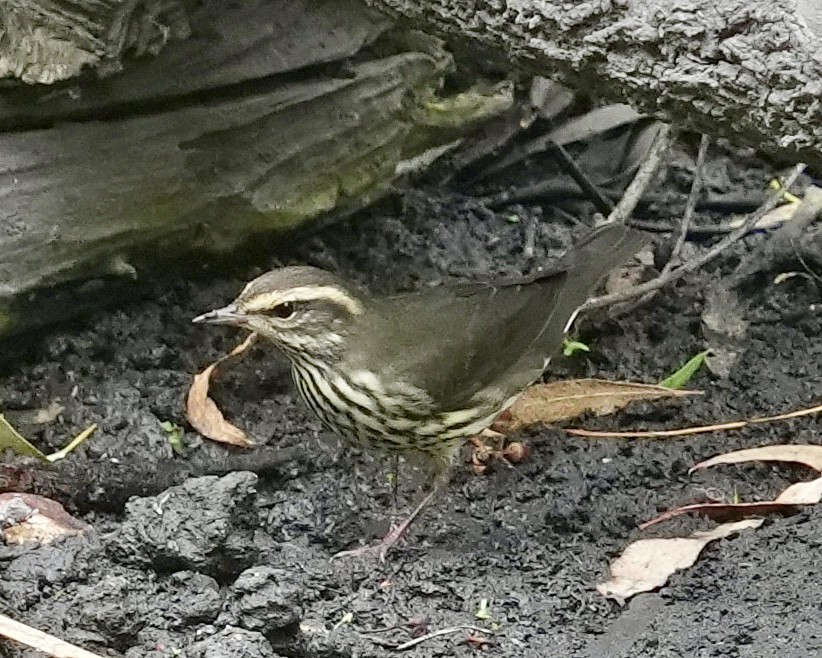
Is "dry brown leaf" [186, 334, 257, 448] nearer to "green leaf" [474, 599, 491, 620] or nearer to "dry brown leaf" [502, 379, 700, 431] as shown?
"dry brown leaf" [502, 379, 700, 431]

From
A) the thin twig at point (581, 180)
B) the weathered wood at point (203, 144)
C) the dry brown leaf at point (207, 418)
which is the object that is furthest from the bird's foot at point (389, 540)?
the thin twig at point (581, 180)

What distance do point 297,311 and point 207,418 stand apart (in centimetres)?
50

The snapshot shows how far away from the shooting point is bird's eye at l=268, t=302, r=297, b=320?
3176mm

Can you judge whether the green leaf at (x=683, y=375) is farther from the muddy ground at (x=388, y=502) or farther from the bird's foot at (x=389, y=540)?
the bird's foot at (x=389, y=540)

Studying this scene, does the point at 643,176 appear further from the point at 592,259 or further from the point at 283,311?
the point at 283,311

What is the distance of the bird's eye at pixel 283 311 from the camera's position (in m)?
3.18

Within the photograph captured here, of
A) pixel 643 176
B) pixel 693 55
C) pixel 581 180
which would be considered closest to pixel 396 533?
pixel 693 55

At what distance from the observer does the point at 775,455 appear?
11.1 feet

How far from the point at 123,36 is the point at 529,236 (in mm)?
1819

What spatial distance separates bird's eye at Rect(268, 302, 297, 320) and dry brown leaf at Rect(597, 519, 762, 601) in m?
0.94

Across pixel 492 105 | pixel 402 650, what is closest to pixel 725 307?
pixel 492 105

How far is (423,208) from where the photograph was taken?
Answer: 459 centimetres

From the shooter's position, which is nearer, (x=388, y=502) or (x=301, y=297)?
(x=301, y=297)

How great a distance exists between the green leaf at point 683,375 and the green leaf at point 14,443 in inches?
66.9
